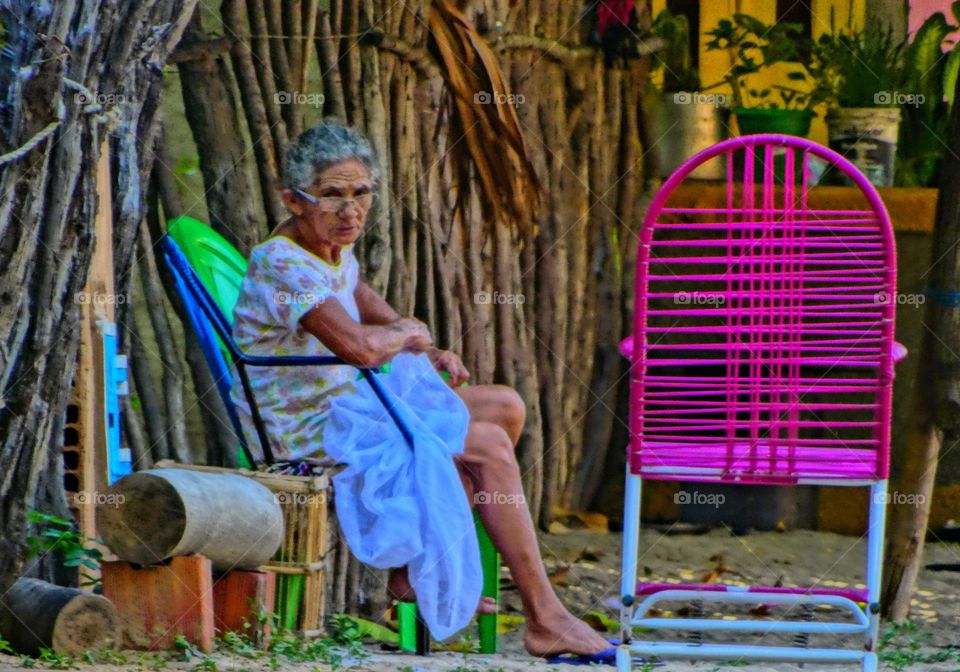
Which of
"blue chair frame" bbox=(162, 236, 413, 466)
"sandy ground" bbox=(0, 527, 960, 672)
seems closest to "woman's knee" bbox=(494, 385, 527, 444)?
"blue chair frame" bbox=(162, 236, 413, 466)

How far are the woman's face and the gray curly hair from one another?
0.8 inches

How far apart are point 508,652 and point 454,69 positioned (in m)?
1.89

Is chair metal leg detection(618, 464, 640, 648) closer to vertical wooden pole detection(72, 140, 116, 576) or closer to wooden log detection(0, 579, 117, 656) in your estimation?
wooden log detection(0, 579, 117, 656)

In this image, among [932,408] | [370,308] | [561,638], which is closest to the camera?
[561,638]

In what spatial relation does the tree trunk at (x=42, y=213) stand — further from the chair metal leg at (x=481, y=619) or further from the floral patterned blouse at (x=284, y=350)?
the chair metal leg at (x=481, y=619)

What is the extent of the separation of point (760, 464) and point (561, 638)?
1007 millimetres

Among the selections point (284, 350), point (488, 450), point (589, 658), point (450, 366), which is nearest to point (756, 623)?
point (589, 658)

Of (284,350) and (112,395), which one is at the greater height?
(284,350)

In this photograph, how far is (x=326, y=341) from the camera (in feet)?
15.9

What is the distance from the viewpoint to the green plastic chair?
5.08 meters

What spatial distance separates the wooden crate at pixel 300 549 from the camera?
4684 mm

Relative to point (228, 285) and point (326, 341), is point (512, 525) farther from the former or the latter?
point (228, 285)

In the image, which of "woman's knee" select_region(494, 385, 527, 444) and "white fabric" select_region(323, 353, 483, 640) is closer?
"white fabric" select_region(323, 353, 483, 640)

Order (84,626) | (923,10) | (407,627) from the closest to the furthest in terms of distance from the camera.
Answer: (84,626) → (407,627) → (923,10)
